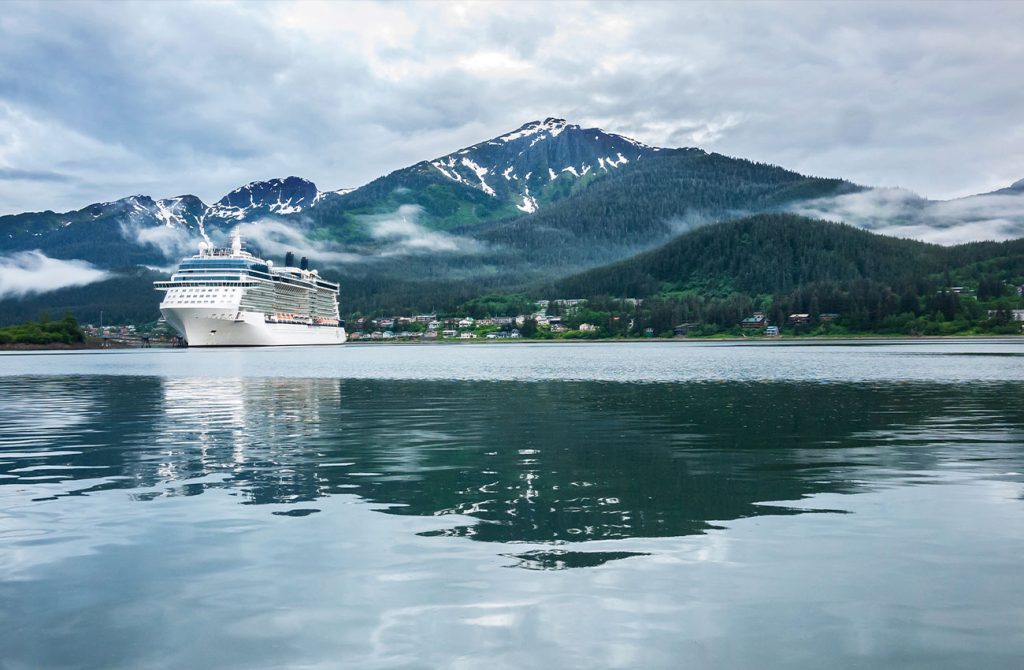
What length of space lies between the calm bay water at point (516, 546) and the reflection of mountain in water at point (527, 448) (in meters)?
0.19

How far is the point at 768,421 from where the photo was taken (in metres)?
34.5

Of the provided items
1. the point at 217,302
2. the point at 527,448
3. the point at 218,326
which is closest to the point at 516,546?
the point at 527,448

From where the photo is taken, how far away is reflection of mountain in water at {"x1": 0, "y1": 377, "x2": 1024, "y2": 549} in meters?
18.2

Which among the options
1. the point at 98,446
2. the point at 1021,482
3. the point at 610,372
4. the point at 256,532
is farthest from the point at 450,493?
the point at 610,372

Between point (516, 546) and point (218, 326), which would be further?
point (218, 326)

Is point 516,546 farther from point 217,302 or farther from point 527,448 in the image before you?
point 217,302

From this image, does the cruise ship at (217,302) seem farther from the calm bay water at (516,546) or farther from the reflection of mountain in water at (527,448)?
the calm bay water at (516,546)

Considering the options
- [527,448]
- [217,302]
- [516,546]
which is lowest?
[527,448]

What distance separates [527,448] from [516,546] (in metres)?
13.0

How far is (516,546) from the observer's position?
14.3m

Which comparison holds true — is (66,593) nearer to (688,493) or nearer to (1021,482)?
(688,493)

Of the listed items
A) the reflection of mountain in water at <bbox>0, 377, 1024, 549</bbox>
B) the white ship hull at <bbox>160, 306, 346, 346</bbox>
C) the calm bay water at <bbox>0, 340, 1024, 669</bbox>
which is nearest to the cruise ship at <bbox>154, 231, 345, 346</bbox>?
the white ship hull at <bbox>160, 306, 346, 346</bbox>

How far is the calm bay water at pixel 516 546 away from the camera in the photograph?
9.97m

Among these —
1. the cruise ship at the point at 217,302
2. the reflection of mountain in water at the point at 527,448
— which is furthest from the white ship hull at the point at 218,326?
the reflection of mountain in water at the point at 527,448
